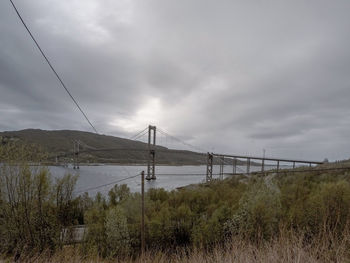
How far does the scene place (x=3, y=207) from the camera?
871 centimetres

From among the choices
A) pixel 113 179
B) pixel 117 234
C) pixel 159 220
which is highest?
pixel 159 220

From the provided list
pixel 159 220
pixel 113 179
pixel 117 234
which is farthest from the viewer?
pixel 113 179

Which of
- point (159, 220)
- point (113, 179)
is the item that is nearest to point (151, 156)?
point (113, 179)

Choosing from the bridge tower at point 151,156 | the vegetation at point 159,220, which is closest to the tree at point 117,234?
the vegetation at point 159,220

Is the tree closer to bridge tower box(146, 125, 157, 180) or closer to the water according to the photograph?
the water

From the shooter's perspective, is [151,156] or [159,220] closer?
[159,220]

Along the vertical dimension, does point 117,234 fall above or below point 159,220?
below

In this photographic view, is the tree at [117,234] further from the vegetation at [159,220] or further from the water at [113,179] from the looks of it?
the water at [113,179]

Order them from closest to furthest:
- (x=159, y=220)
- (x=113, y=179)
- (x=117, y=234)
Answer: (x=117, y=234)
(x=159, y=220)
(x=113, y=179)

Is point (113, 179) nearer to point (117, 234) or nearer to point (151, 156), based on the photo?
point (151, 156)

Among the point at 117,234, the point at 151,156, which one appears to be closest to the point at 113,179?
the point at 151,156

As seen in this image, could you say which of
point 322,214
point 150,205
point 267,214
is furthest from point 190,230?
point 322,214

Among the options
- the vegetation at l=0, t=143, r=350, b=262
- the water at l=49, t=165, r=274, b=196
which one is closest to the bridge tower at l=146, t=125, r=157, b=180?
the water at l=49, t=165, r=274, b=196

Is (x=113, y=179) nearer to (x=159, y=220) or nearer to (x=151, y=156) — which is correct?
(x=151, y=156)
